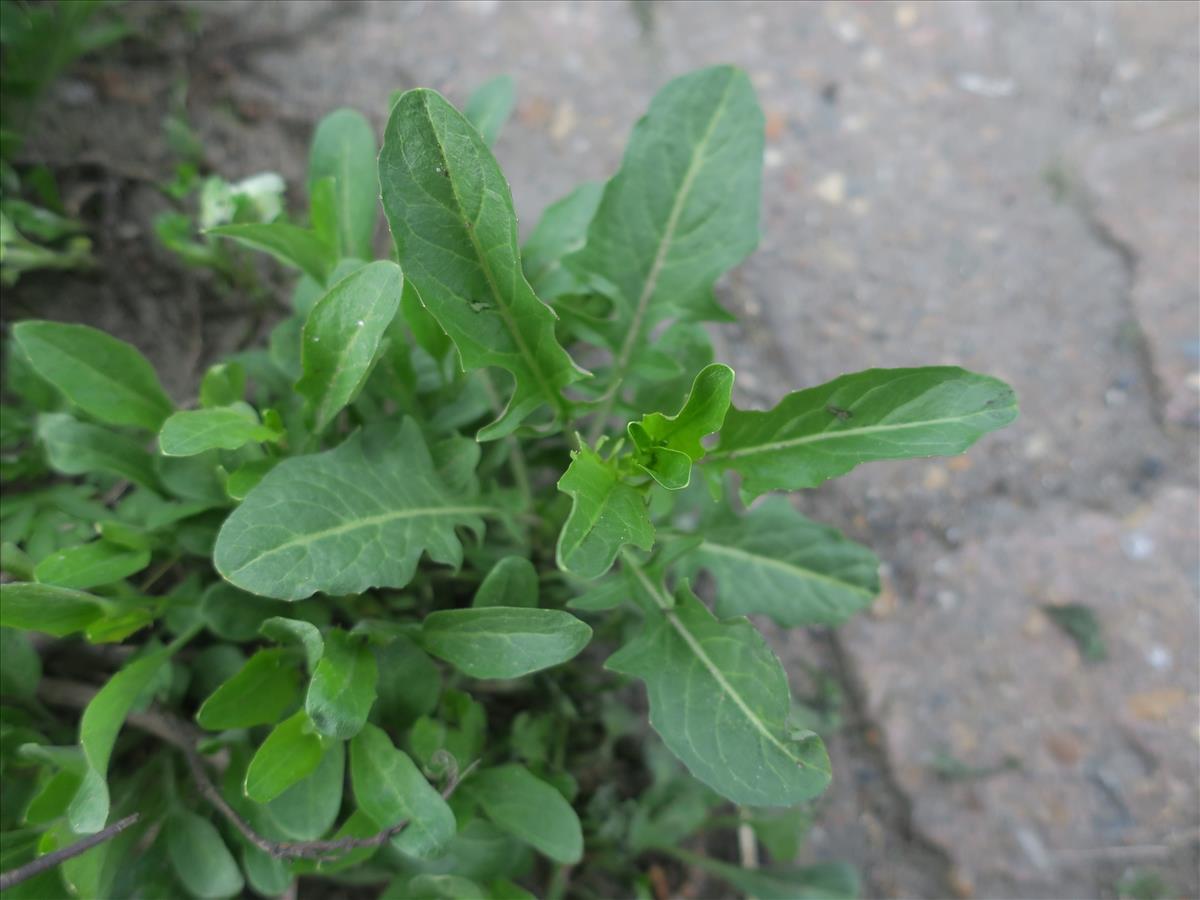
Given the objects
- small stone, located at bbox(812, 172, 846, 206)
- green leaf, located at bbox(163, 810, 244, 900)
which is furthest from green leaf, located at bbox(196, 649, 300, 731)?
small stone, located at bbox(812, 172, 846, 206)

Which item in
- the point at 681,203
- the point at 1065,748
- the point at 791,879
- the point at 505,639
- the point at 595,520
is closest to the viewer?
the point at 595,520

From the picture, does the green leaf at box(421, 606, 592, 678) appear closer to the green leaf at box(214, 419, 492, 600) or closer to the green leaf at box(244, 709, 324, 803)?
the green leaf at box(214, 419, 492, 600)

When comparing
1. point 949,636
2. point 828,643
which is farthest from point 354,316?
point 949,636

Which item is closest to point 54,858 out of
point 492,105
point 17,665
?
point 17,665

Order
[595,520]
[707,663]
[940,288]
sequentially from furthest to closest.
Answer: [940,288] < [707,663] < [595,520]

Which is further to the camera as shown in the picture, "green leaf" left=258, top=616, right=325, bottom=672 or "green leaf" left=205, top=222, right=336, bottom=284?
"green leaf" left=205, top=222, right=336, bottom=284

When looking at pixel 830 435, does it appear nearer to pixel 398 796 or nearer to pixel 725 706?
pixel 725 706

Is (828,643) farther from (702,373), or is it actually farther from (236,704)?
(236,704)
